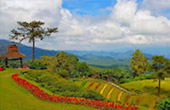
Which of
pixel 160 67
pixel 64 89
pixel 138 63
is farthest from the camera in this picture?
pixel 138 63

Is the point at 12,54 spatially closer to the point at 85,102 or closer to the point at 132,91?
the point at 85,102

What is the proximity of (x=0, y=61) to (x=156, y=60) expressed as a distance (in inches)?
1753

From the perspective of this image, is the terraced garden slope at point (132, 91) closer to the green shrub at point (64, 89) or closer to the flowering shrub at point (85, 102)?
the green shrub at point (64, 89)

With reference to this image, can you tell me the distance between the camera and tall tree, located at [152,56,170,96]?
3270cm

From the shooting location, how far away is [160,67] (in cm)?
3434

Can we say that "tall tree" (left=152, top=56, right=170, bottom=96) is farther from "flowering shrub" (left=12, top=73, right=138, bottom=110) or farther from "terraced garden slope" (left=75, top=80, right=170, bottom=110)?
"flowering shrub" (left=12, top=73, right=138, bottom=110)

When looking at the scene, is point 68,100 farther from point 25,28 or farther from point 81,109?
point 25,28

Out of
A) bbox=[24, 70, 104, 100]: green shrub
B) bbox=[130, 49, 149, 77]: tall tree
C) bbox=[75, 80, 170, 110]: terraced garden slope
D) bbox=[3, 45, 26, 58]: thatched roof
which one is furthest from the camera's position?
bbox=[130, 49, 149, 77]: tall tree

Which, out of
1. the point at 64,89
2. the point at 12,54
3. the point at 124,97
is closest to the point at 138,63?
the point at 124,97

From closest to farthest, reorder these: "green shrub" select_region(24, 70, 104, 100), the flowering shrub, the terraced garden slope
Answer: the flowering shrub
"green shrub" select_region(24, 70, 104, 100)
the terraced garden slope

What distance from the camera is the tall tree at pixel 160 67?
32.7 meters

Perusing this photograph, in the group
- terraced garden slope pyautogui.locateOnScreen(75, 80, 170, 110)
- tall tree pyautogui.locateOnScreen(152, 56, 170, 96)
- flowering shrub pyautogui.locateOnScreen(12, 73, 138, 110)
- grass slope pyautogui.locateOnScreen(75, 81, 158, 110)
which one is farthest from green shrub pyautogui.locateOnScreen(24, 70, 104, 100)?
tall tree pyautogui.locateOnScreen(152, 56, 170, 96)

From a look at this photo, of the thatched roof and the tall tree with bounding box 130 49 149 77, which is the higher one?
the thatched roof

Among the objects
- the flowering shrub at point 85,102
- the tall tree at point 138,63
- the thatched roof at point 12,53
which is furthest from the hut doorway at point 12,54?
the tall tree at point 138,63
